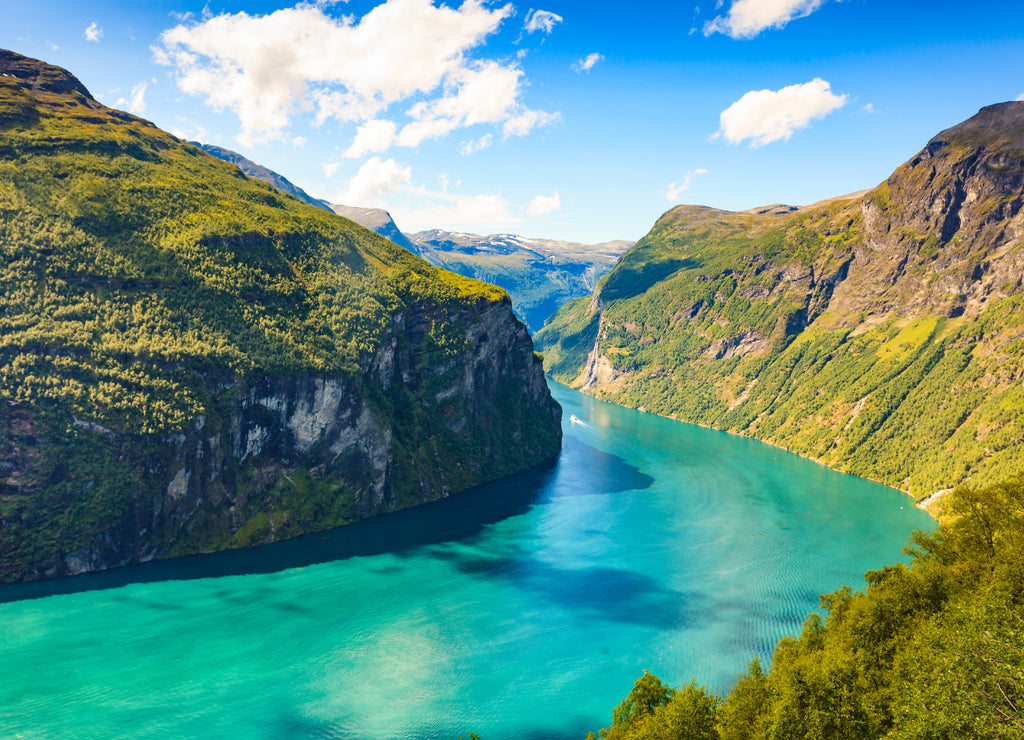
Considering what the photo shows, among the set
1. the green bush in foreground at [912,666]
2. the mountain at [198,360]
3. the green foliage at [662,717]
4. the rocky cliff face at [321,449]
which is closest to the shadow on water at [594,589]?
the rocky cliff face at [321,449]

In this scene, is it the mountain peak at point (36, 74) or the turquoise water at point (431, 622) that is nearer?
the turquoise water at point (431, 622)

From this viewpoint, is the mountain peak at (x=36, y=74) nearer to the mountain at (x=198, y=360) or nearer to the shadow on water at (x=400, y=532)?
the mountain at (x=198, y=360)

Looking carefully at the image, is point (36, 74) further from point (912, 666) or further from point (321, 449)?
point (912, 666)

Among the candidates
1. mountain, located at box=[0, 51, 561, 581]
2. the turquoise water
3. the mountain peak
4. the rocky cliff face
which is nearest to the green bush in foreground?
the turquoise water

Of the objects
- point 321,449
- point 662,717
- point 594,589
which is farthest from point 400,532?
point 662,717

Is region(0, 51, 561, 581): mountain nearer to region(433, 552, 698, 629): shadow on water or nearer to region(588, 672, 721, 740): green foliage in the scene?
region(433, 552, 698, 629): shadow on water

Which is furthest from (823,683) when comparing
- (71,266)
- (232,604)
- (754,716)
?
(71,266)
